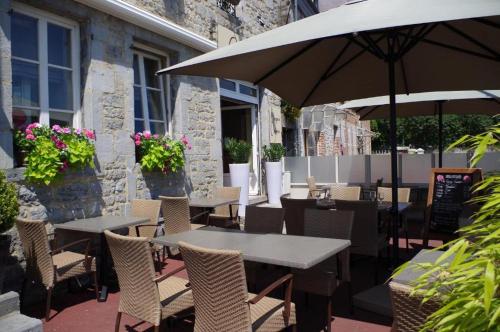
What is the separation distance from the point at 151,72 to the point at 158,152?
1.45 meters

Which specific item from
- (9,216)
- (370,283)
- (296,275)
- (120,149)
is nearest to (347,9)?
(296,275)

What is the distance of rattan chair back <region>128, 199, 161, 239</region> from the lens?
16.7ft

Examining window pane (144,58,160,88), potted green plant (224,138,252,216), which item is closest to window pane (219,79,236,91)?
potted green plant (224,138,252,216)

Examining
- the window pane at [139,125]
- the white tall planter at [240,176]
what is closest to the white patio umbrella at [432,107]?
the white tall planter at [240,176]

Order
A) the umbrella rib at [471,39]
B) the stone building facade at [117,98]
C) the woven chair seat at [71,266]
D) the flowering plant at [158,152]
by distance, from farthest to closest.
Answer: the flowering plant at [158,152]
the stone building facade at [117,98]
the woven chair seat at [71,266]
the umbrella rib at [471,39]

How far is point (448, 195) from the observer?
5207 mm

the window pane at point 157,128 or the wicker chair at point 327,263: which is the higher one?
the window pane at point 157,128

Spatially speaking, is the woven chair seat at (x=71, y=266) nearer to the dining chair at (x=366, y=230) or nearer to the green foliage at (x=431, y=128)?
the dining chair at (x=366, y=230)

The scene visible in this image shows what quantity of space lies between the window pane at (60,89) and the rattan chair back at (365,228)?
3.54 metres

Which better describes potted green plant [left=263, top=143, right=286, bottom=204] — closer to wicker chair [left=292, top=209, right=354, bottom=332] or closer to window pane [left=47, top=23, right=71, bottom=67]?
window pane [left=47, top=23, right=71, bottom=67]

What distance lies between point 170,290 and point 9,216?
157cm

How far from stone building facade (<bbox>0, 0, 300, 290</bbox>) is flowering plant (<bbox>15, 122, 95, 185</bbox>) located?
5.6 inches

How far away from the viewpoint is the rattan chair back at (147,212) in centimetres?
510

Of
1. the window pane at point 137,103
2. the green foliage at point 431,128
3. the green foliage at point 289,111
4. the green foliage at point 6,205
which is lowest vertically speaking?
the green foliage at point 6,205
